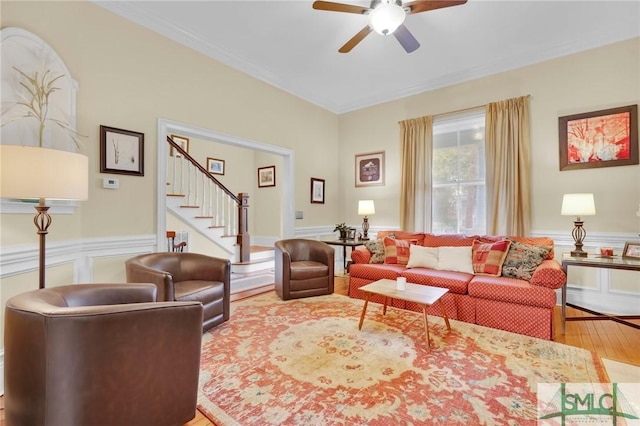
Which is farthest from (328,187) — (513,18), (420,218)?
(513,18)

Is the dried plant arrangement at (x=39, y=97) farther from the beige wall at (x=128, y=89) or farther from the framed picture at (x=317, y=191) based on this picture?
the framed picture at (x=317, y=191)

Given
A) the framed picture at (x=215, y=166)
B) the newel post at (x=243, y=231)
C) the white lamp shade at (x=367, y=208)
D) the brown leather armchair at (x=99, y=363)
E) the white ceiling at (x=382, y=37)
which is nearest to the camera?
the brown leather armchair at (x=99, y=363)

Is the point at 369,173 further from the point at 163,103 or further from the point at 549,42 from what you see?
the point at 163,103

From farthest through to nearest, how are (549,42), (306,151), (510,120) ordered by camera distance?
(306,151)
(510,120)
(549,42)

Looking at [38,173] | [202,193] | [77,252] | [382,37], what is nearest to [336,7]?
[382,37]

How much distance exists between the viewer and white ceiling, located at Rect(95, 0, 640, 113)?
9.86ft

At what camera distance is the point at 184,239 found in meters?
5.34

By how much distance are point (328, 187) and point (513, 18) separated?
360cm

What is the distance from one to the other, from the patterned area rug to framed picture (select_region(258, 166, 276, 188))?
14.2ft

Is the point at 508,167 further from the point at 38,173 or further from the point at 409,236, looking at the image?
the point at 38,173

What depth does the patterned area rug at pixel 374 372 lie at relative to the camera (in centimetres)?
173

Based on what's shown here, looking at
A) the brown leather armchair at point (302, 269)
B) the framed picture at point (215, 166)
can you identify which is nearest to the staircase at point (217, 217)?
the brown leather armchair at point (302, 269)

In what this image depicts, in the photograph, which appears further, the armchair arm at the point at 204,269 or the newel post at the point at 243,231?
the newel post at the point at 243,231

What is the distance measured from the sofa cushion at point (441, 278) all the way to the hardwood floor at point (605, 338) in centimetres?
90
